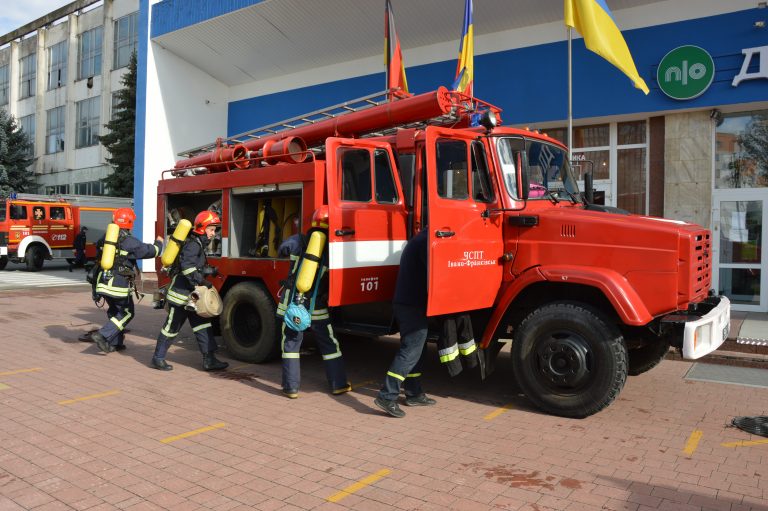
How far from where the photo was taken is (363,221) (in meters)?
5.87

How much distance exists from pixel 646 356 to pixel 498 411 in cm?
175

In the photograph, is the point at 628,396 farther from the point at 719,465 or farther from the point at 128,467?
the point at 128,467

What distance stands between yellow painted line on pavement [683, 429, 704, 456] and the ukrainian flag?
233 inches

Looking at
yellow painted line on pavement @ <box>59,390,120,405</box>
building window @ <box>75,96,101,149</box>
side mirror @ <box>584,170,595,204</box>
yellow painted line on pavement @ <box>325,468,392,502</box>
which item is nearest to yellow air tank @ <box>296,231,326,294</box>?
yellow painted line on pavement @ <box>325,468,392,502</box>

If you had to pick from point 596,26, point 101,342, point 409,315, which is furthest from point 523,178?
point 101,342

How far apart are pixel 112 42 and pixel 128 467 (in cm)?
3121

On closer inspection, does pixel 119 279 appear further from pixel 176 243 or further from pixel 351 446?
pixel 351 446

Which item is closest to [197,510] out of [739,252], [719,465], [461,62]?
[719,465]

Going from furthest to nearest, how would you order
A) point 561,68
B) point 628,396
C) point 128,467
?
point 561,68, point 628,396, point 128,467

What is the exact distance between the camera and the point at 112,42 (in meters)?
30.0

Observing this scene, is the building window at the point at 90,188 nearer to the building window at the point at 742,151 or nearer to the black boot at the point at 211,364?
the black boot at the point at 211,364

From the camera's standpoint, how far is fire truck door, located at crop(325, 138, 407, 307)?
18.6ft

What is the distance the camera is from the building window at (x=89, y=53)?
103 feet

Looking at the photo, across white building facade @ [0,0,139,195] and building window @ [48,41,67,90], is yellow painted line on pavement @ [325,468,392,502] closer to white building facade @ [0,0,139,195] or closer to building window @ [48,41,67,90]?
white building facade @ [0,0,139,195]
